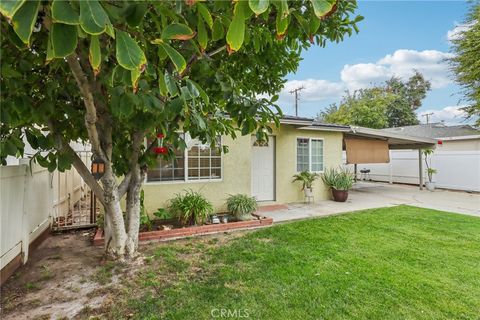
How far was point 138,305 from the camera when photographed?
3.19 m

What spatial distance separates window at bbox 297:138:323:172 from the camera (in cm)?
1006

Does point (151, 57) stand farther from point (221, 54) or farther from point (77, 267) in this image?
point (77, 267)

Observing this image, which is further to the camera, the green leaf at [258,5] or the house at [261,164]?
the house at [261,164]

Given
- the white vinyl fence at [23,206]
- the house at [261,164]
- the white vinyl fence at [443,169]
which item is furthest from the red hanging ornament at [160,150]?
the white vinyl fence at [443,169]

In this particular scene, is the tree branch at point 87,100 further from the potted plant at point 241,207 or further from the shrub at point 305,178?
the shrub at point 305,178

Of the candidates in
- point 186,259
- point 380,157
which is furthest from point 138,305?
point 380,157

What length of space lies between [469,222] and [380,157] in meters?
5.83

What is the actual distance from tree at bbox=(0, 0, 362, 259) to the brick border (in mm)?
1016

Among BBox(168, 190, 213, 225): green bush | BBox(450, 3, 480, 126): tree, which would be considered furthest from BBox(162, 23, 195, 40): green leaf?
BBox(450, 3, 480, 126): tree

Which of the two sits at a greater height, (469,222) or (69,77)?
(69,77)

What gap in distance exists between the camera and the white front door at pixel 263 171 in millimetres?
9371

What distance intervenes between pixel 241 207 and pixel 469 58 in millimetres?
9877

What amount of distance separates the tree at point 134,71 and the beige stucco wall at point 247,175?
82.1 inches

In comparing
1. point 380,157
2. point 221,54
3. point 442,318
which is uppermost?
point 221,54
